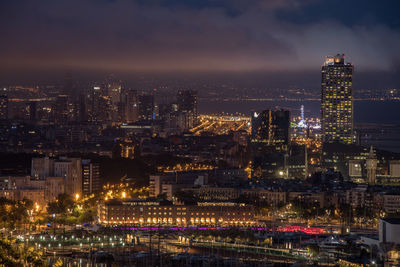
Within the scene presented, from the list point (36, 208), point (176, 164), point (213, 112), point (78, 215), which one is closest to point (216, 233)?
point (78, 215)

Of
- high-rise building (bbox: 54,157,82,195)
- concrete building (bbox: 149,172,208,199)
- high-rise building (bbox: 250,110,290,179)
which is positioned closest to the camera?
high-rise building (bbox: 54,157,82,195)

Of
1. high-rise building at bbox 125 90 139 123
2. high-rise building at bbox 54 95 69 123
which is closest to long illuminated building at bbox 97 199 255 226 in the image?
high-rise building at bbox 54 95 69 123

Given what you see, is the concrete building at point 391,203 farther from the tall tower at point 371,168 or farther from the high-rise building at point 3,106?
the high-rise building at point 3,106

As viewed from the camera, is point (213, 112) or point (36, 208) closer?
point (36, 208)

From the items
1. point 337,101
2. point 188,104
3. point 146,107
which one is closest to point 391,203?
point 337,101

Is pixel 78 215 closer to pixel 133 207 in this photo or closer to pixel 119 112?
pixel 133 207

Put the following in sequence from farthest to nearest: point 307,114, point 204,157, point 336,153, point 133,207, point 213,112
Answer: point 213,112, point 307,114, point 204,157, point 336,153, point 133,207

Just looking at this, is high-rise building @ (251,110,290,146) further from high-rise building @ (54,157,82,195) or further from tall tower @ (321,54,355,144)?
high-rise building @ (54,157,82,195)
